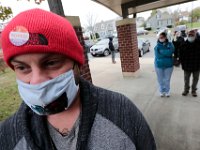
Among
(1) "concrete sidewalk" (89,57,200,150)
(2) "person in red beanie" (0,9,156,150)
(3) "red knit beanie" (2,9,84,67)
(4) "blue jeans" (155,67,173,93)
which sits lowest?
(1) "concrete sidewalk" (89,57,200,150)

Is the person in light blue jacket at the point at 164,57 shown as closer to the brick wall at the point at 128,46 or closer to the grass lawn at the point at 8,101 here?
the brick wall at the point at 128,46

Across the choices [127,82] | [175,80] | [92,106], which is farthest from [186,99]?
[92,106]

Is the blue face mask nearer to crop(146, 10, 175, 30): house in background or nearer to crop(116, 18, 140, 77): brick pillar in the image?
crop(116, 18, 140, 77): brick pillar

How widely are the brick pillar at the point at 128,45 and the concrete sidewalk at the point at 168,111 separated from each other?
0.44 m

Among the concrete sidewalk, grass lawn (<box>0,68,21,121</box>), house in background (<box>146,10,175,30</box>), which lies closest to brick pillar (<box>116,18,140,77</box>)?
the concrete sidewalk

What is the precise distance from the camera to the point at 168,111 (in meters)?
4.16

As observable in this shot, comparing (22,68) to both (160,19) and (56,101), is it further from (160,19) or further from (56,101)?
(160,19)

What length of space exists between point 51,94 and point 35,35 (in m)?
0.31

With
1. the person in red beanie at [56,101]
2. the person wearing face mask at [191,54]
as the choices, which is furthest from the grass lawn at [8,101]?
the person wearing face mask at [191,54]

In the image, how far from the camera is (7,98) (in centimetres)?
618

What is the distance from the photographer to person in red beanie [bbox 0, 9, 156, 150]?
0.92 meters

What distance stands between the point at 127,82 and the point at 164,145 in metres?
3.68

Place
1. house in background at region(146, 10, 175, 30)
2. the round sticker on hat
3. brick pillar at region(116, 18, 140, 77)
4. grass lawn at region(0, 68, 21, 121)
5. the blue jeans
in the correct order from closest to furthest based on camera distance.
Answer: the round sticker on hat < the blue jeans < grass lawn at region(0, 68, 21, 121) < brick pillar at region(116, 18, 140, 77) < house in background at region(146, 10, 175, 30)

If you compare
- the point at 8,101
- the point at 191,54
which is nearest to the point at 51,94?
the point at 191,54
